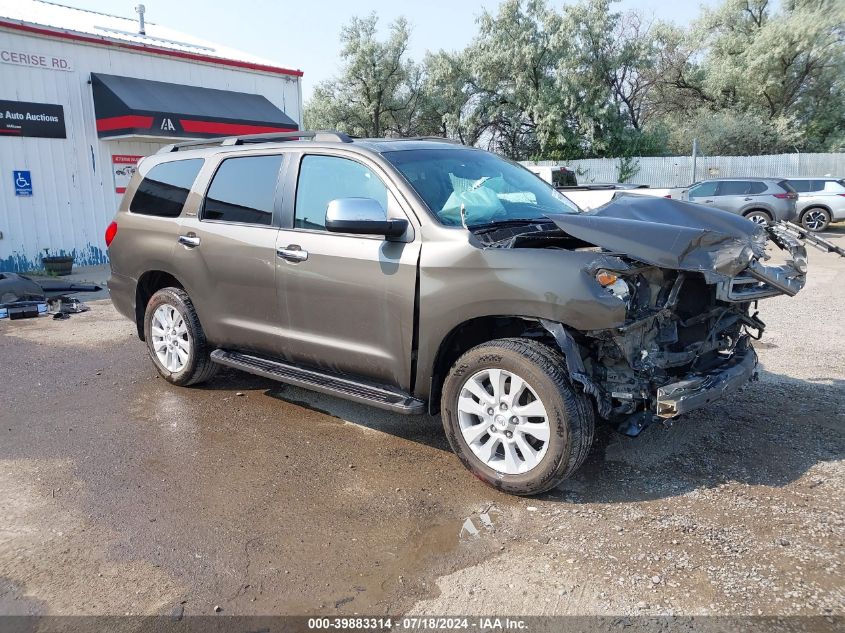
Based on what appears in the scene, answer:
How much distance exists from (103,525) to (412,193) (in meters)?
2.48

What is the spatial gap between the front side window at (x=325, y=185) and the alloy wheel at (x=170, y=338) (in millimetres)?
1608

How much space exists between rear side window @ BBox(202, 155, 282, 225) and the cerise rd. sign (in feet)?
31.5

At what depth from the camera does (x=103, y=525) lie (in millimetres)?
3473

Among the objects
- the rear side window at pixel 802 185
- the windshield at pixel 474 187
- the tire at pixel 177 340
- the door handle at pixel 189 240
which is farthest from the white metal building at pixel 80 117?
the rear side window at pixel 802 185

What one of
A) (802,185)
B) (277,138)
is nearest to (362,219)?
(277,138)

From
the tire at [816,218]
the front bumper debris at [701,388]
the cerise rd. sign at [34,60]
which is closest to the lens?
the front bumper debris at [701,388]

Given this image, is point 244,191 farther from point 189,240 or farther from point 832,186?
point 832,186

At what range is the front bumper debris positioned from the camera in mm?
3311

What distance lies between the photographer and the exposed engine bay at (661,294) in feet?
11.1

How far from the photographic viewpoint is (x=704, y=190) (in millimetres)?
19875

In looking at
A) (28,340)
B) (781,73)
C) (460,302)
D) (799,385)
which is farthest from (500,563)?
(781,73)

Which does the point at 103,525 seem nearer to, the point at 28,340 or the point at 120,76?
the point at 28,340

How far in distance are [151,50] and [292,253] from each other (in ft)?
39.1

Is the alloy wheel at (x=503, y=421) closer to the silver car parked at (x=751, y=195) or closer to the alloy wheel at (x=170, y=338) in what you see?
the alloy wheel at (x=170, y=338)
